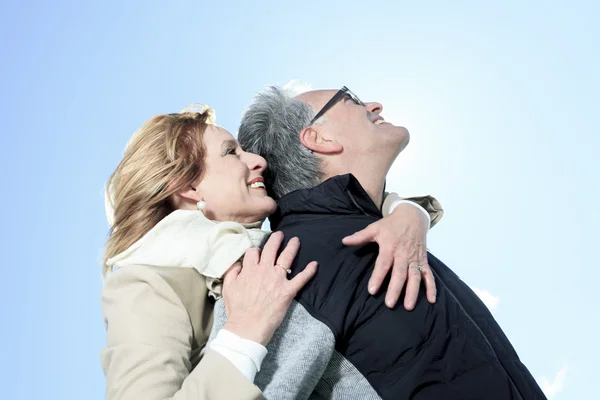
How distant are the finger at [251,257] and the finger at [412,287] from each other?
25.2 inches

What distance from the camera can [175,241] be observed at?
3.12m

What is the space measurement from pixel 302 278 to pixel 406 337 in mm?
473

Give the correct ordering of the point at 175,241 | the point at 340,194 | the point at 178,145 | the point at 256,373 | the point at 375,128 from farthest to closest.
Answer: the point at 375,128 → the point at 178,145 → the point at 340,194 → the point at 175,241 → the point at 256,373

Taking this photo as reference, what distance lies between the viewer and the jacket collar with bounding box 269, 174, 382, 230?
3.40 meters

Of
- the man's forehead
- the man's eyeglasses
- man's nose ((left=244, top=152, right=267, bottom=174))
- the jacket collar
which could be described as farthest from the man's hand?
the man's forehead

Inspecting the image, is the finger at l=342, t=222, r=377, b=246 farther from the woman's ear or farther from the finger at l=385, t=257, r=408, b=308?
the woman's ear

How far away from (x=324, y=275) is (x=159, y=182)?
3.71 feet

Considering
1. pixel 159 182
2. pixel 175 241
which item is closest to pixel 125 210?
pixel 159 182

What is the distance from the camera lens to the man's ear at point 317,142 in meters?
3.86

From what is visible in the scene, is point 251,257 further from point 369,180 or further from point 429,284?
point 369,180

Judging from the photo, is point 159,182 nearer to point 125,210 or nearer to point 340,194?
point 125,210

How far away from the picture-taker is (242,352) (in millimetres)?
2547

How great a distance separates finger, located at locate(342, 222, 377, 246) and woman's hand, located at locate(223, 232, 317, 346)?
0.21 m

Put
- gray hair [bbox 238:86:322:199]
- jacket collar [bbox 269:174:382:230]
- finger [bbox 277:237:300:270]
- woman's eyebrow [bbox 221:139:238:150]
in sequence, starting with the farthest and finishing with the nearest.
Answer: gray hair [bbox 238:86:322:199] < woman's eyebrow [bbox 221:139:238:150] < jacket collar [bbox 269:174:382:230] < finger [bbox 277:237:300:270]
